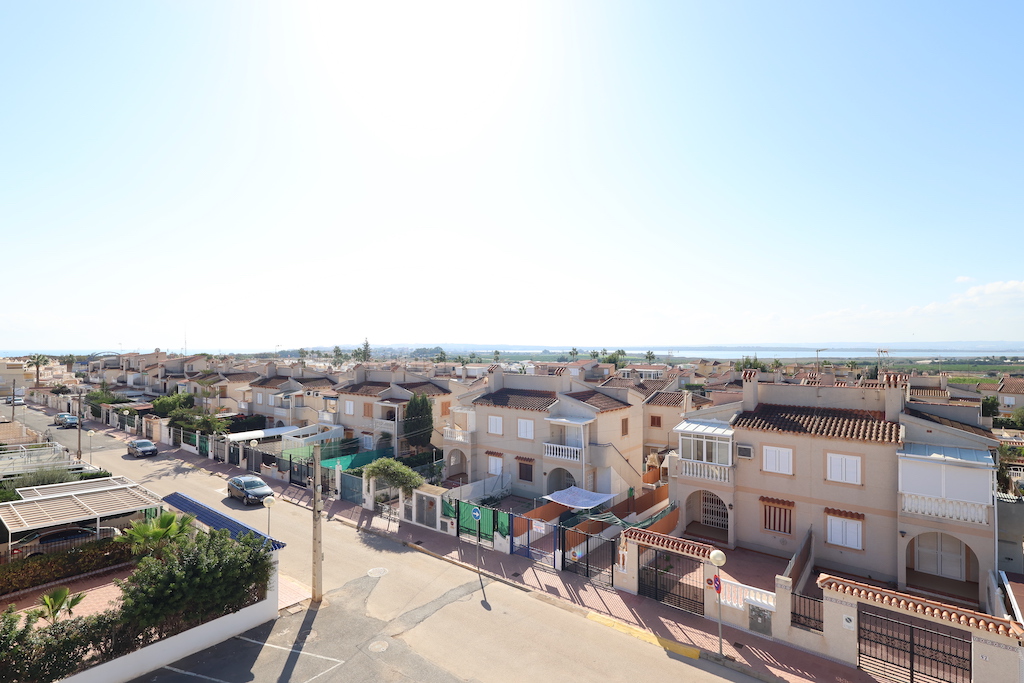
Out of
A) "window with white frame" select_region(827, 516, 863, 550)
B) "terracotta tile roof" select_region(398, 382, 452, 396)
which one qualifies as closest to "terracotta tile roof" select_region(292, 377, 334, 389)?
"terracotta tile roof" select_region(398, 382, 452, 396)

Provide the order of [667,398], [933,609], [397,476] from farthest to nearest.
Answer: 1. [667,398]
2. [397,476]
3. [933,609]

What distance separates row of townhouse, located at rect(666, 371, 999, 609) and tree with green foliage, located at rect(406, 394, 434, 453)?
23883mm

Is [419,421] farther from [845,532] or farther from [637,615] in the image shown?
[845,532]

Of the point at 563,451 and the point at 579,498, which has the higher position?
the point at 563,451

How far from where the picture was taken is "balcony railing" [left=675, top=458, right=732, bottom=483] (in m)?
24.5

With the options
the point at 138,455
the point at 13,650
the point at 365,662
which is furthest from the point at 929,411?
the point at 138,455

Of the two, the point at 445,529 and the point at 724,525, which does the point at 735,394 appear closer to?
the point at 724,525

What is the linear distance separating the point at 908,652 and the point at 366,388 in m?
41.8

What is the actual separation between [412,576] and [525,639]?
266 inches

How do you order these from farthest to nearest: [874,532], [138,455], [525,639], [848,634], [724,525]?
[138,455]
[724,525]
[874,532]
[525,639]
[848,634]

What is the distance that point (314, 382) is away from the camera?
58.8 m

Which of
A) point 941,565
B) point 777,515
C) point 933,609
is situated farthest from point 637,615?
point 941,565

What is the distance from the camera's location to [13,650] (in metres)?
12.3

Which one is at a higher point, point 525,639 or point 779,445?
point 779,445
